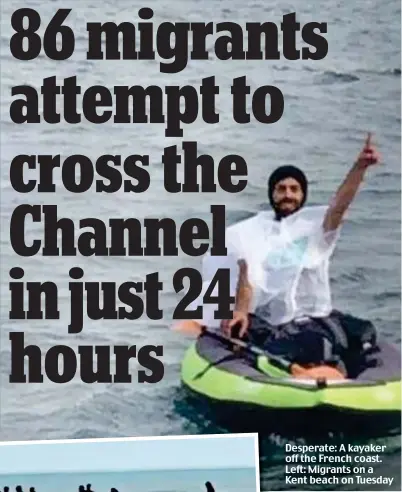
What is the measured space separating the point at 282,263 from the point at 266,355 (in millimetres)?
132

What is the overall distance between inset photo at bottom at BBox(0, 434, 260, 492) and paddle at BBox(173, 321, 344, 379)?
13 cm

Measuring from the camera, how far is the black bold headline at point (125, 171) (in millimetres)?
1675

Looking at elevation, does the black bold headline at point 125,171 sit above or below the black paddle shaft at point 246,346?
above

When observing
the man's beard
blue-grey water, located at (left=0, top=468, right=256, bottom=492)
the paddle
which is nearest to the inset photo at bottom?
blue-grey water, located at (left=0, top=468, right=256, bottom=492)

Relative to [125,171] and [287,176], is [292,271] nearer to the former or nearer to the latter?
[287,176]

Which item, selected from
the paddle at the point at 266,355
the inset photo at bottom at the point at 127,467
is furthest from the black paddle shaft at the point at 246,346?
the inset photo at bottom at the point at 127,467

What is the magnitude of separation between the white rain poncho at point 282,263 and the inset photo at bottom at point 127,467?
188 mm

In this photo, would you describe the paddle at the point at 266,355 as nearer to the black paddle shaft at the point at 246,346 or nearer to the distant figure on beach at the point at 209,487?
the black paddle shaft at the point at 246,346

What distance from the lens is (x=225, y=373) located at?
1654mm

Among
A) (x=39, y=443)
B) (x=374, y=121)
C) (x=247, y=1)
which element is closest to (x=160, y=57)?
(x=247, y=1)

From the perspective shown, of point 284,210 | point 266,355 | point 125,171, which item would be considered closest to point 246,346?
point 266,355

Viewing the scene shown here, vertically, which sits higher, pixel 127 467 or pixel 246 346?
pixel 246 346

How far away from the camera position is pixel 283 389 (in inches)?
65.0

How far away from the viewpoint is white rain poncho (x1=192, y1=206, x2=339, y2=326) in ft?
5.48
